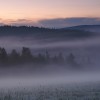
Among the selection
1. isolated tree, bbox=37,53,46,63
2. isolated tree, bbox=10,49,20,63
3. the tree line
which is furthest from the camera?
isolated tree, bbox=37,53,46,63

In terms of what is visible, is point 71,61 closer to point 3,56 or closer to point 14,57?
point 14,57

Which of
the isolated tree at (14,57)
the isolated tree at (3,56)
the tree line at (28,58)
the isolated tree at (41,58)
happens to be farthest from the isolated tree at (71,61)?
the isolated tree at (3,56)

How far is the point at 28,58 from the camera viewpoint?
95.6 m

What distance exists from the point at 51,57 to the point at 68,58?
3841 millimetres

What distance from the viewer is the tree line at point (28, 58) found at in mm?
92250

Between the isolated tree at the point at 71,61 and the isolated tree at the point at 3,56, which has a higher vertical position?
the isolated tree at the point at 3,56

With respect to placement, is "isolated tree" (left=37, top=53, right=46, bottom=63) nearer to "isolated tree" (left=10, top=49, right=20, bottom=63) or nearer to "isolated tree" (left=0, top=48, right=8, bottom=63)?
"isolated tree" (left=10, top=49, right=20, bottom=63)

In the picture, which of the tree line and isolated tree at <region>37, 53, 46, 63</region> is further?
isolated tree at <region>37, 53, 46, 63</region>

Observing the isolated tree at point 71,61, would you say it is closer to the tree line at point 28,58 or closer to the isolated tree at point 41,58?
the tree line at point 28,58

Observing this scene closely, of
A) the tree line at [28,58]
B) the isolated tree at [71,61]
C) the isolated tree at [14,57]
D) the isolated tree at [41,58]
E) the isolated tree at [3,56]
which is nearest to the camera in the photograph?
the isolated tree at [3,56]

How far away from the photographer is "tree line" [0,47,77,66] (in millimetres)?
92250

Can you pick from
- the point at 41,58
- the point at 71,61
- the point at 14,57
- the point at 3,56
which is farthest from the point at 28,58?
the point at 71,61

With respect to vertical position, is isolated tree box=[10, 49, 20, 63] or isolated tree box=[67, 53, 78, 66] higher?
isolated tree box=[10, 49, 20, 63]

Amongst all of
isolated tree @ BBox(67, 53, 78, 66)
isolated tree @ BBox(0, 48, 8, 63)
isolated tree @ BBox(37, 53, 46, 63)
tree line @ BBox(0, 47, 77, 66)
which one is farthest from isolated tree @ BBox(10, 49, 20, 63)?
isolated tree @ BBox(67, 53, 78, 66)
